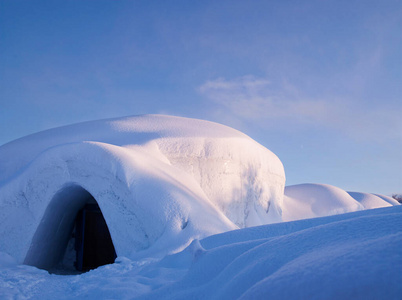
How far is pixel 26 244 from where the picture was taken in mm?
5828

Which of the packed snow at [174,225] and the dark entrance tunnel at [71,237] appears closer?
the packed snow at [174,225]

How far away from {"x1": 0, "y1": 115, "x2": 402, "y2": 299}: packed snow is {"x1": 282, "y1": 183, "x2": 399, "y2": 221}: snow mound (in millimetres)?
4435

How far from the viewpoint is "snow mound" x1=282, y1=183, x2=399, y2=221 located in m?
17.5

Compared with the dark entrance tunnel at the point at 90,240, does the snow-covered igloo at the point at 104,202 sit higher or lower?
higher

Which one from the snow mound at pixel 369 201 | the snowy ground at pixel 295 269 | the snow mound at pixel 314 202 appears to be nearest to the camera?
the snowy ground at pixel 295 269

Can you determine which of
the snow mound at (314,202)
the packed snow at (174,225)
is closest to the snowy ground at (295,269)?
the packed snow at (174,225)

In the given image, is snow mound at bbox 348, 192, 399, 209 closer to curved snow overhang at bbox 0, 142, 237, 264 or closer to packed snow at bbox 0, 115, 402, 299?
packed snow at bbox 0, 115, 402, 299

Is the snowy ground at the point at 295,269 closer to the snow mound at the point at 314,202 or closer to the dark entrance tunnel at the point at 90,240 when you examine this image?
the dark entrance tunnel at the point at 90,240

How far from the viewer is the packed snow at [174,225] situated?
1197mm

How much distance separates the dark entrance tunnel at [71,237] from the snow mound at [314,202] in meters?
11.3

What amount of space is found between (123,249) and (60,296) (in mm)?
2291

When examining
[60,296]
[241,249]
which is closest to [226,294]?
[241,249]

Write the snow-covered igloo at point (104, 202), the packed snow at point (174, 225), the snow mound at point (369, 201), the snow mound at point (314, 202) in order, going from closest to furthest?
the packed snow at point (174, 225), the snow-covered igloo at point (104, 202), the snow mound at point (314, 202), the snow mound at point (369, 201)

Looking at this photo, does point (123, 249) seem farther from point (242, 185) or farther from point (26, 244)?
point (242, 185)
